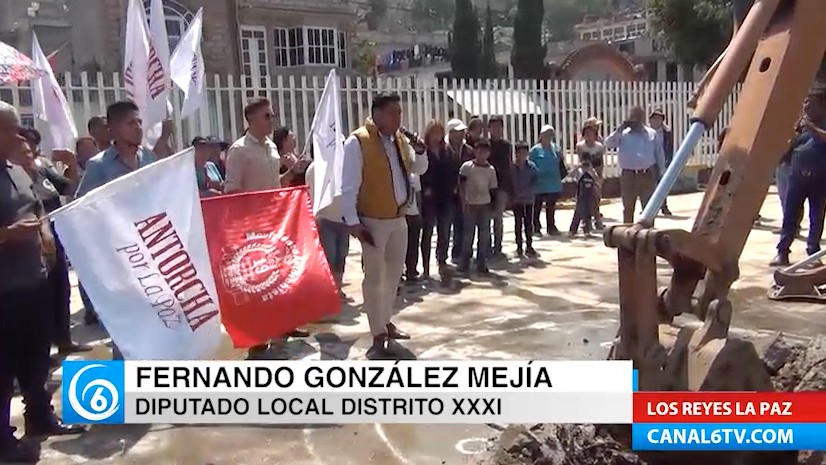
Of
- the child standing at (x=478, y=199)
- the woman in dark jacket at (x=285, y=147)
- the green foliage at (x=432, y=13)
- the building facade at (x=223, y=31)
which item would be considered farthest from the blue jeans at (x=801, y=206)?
the green foliage at (x=432, y=13)

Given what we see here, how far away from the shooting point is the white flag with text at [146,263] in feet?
13.8

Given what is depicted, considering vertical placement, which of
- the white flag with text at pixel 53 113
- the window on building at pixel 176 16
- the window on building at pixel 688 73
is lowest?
the white flag with text at pixel 53 113

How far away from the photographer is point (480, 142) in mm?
9086

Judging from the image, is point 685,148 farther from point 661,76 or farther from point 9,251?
point 661,76

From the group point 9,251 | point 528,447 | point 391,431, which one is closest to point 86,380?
point 9,251

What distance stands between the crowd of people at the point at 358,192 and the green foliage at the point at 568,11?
94.4 m

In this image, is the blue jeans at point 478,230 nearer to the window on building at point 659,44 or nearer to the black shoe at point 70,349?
the black shoe at point 70,349

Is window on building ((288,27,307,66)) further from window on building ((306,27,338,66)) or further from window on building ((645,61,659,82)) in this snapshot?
window on building ((645,61,659,82))

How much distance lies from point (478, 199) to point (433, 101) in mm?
5455

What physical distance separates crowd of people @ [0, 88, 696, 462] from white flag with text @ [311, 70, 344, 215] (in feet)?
0.57

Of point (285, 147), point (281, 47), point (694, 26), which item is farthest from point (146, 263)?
point (281, 47)

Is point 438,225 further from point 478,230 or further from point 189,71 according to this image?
point 189,71

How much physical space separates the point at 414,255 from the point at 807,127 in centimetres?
412

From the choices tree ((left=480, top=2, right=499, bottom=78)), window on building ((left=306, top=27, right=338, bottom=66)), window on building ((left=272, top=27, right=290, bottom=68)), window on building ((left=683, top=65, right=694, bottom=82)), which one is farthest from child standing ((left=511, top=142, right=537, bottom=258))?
tree ((left=480, top=2, right=499, bottom=78))
